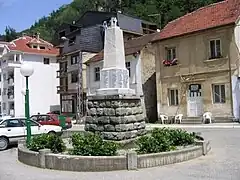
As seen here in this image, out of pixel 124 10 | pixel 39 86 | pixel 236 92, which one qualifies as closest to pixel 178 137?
pixel 236 92

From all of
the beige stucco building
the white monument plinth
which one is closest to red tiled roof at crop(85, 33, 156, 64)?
the beige stucco building

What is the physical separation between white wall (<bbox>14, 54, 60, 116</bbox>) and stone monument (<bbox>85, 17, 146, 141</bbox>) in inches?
1803

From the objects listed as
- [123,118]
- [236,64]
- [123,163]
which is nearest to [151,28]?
[236,64]

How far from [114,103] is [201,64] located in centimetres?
1794

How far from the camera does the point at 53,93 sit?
204 feet

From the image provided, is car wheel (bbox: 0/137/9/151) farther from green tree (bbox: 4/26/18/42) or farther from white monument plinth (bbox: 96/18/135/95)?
green tree (bbox: 4/26/18/42)

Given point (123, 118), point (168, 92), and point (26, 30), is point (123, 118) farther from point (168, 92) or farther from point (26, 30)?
point (26, 30)

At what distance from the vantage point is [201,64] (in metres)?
30.2

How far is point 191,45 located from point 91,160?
73.1ft

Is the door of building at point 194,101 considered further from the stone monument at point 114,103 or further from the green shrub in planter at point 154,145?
the green shrub in planter at point 154,145

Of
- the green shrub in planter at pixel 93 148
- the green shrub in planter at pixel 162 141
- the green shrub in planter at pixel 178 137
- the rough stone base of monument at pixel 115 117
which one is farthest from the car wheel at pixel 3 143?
the green shrub in planter at pixel 162 141

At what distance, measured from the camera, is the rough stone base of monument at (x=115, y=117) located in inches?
538

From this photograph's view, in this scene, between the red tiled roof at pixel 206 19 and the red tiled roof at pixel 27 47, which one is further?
the red tiled roof at pixel 27 47

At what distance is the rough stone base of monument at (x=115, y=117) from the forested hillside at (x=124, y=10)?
45.4 m
